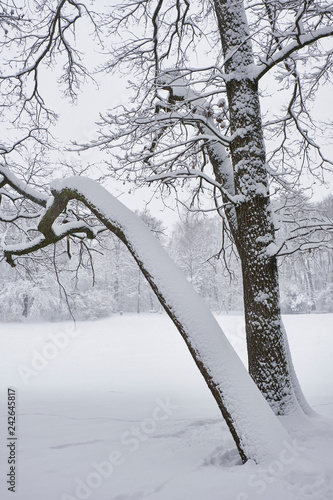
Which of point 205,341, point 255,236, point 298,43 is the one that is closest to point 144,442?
point 205,341

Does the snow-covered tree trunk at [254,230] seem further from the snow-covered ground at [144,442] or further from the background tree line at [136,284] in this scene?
the background tree line at [136,284]

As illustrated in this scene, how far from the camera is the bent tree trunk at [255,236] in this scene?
3508 millimetres

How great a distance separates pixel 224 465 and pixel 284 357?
1386mm

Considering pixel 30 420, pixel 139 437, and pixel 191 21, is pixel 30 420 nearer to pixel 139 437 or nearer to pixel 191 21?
pixel 139 437

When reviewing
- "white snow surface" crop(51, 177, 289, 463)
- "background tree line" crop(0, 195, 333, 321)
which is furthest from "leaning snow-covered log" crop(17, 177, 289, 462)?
"background tree line" crop(0, 195, 333, 321)

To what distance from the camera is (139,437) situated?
3.72 metres

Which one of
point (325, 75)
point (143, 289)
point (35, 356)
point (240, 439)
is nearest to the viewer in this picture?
point (240, 439)

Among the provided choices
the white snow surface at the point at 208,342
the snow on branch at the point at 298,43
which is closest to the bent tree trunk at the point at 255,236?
the snow on branch at the point at 298,43

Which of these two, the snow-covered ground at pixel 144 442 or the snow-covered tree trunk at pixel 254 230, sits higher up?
the snow-covered tree trunk at pixel 254 230

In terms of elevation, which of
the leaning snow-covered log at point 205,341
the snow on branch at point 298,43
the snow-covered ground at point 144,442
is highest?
the snow on branch at point 298,43

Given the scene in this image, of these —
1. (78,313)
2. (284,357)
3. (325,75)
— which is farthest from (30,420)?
(78,313)

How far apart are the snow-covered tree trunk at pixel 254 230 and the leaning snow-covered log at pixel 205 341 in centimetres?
75

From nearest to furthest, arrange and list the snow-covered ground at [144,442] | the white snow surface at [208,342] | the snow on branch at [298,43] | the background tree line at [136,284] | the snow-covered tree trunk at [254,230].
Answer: the snow-covered ground at [144,442], the white snow surface at [208,342], the snow on branch at [298,43], the snow-covered tree trunk at [254,230], the background tree line at [136,284]

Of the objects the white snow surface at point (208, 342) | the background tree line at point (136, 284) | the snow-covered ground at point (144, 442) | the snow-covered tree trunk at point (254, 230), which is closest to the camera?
the snow-covered ground at point (144, 442)
